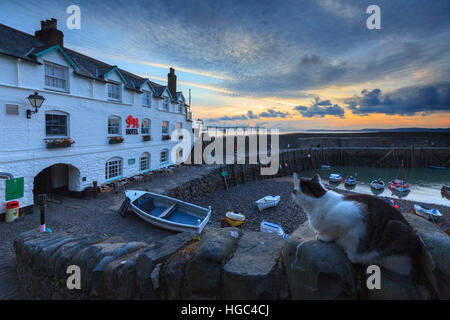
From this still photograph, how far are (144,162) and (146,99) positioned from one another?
21.0 feet

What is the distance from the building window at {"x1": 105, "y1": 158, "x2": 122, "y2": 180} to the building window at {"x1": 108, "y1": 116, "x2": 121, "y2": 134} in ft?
7.61

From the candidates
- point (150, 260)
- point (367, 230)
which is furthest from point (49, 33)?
point (367, 230)

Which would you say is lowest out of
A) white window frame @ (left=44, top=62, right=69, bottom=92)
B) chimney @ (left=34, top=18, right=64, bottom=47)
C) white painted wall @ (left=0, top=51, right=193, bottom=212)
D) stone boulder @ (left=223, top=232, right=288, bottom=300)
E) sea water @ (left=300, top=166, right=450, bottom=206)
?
sea water @ (left=300, top=166, right=450, bottom=206)

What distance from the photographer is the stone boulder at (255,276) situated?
2.67 meters

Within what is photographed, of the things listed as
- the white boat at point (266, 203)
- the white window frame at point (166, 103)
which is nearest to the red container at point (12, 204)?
the white boat at point (266, 203)

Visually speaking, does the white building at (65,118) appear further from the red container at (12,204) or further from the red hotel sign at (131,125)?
the red container at (12,204)

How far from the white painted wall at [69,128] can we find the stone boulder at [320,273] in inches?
565

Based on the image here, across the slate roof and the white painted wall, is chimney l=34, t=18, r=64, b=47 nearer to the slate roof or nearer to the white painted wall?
the slate roof

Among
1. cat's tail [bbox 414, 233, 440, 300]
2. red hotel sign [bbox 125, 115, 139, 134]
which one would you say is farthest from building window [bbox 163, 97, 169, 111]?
cat's tail [bbox 414, 233, 440, 300]

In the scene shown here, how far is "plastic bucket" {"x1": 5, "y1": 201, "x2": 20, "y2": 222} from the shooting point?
1060 centimetres

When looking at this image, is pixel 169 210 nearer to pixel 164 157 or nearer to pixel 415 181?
pixel 164 157

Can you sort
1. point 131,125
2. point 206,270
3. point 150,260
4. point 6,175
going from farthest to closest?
point 131,125 < point 6,175 < point 150,260 < point 206,270

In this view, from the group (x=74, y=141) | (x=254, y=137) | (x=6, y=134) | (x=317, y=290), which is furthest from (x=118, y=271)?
(x=254, y=137)

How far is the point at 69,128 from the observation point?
14023mm
